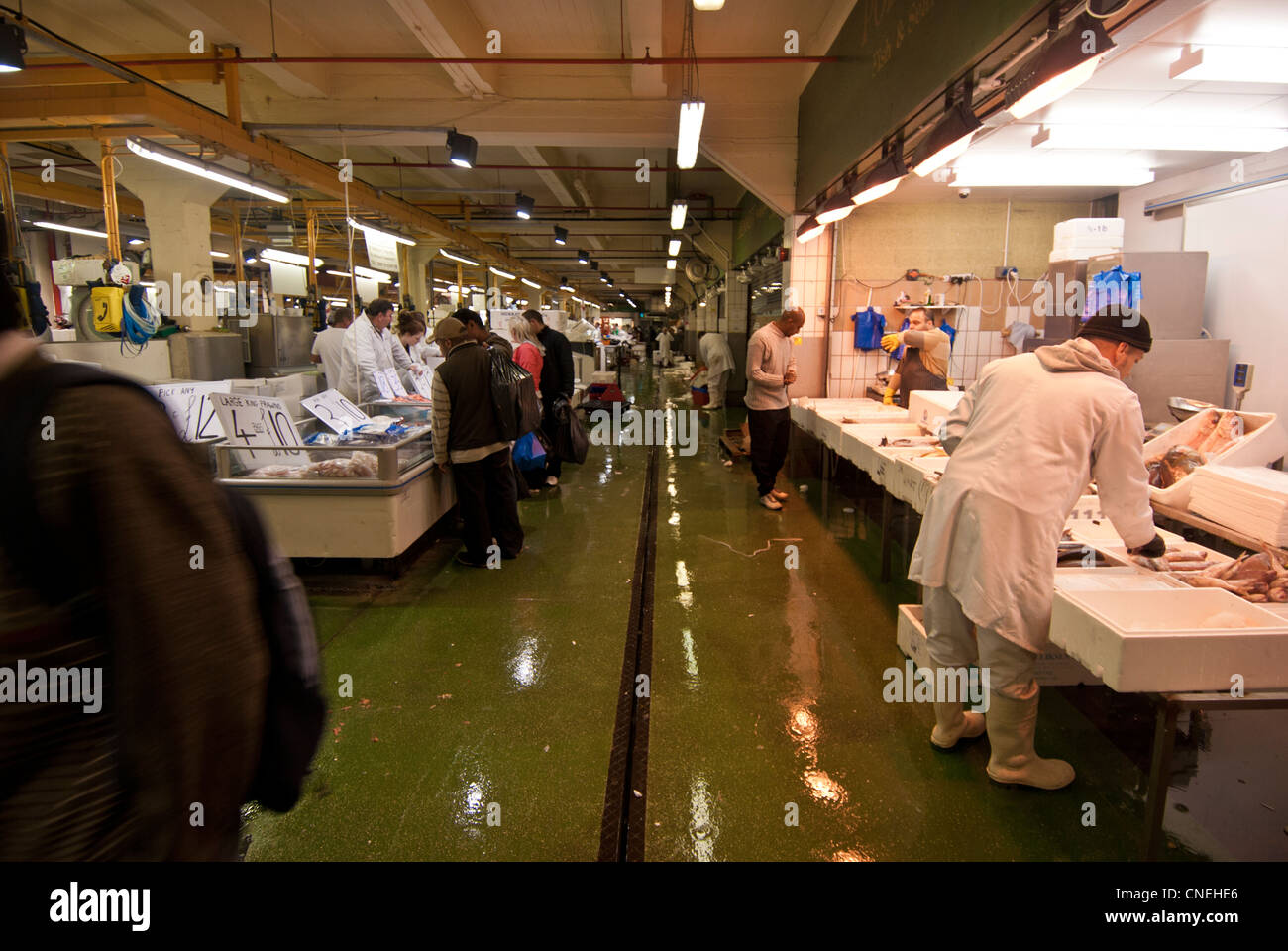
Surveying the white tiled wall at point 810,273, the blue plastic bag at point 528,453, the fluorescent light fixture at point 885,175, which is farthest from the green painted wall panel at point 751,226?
the blue plastic bag at point 528,453

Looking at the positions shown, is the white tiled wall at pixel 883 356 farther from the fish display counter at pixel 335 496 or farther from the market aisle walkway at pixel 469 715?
the fish display counter at pixel 335 496

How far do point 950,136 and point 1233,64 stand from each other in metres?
1.57

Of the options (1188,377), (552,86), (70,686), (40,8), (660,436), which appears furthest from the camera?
(660,436)

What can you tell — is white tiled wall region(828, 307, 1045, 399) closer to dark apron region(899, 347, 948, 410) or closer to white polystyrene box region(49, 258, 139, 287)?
dark apron region(899, 347, 948, 410)

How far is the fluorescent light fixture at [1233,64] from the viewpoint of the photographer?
12.1ft

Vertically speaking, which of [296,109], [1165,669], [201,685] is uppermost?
[296,109]

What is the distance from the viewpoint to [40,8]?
6281mm

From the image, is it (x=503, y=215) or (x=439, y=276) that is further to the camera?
(x=439, y=276)

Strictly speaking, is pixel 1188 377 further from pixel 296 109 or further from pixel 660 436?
pixel 296 109

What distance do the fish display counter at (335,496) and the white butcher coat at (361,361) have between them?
6.48ft

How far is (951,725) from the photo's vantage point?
3.03 meters

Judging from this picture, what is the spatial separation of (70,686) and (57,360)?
424 mm

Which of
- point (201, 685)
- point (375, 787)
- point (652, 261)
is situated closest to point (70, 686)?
point (201, 685)

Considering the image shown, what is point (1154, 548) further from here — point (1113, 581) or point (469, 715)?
point (469, 715)
